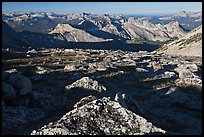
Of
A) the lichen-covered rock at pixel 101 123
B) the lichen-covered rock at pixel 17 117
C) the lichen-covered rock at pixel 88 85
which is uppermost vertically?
the lichen-covered rock at pixel 101 123

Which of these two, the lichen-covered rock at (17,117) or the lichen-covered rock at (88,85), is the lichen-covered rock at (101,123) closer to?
the lichen-covered rock at (17,117)

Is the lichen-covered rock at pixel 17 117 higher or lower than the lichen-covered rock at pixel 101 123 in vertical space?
lower

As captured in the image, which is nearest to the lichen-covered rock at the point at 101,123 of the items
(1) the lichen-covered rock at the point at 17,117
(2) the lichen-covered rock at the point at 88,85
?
(1) the lichen-covered rock at the point at 17,117

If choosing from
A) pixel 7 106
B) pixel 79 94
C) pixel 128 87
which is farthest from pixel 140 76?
pixel 7 106

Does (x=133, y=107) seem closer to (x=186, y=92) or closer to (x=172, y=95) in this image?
(x=172, y=95)

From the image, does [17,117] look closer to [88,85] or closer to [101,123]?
[101,123]

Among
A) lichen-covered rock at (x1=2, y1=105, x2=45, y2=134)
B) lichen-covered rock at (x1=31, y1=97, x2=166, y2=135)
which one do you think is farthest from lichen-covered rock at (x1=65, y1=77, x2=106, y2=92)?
lichen-covered rock at (x1=31, y1=97, x2=166, y2=135)

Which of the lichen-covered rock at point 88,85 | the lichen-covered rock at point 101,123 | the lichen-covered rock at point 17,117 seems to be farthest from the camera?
the lichen-covered rock at point 88,85

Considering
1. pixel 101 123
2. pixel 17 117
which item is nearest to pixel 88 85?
pixel 17 117

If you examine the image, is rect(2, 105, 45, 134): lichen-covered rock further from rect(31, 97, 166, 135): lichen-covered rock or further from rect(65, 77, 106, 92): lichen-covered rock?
rect(65, 77, 106, 92): lichen-covered rock
